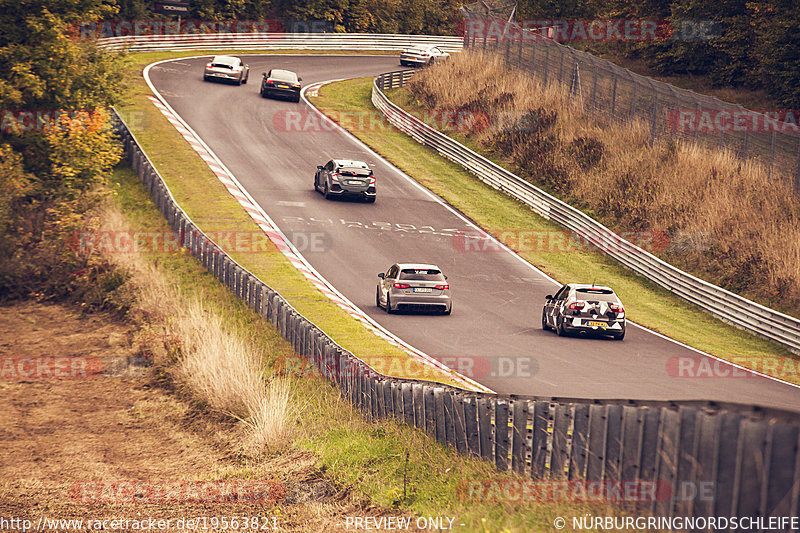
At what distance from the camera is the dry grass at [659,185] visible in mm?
27250

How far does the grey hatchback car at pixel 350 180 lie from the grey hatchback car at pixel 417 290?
1171cm

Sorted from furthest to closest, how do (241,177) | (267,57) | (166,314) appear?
(267,57), (241,177), (166,314)

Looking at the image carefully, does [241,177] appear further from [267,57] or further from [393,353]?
[267,57]

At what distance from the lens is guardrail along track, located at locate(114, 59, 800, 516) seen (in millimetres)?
7023

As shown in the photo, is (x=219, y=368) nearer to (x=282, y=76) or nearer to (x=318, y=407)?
(x=318, y=407)

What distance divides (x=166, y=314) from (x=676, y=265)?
17.4m

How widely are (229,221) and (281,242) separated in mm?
2945

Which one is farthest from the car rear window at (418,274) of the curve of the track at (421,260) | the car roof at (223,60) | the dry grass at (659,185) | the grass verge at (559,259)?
the car roof at (223,60)

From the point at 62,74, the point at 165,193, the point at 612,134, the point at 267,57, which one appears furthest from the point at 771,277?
the point at 267,57

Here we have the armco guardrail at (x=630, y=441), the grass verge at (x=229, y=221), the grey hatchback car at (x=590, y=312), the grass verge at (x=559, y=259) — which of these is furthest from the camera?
the grass verge at (x=559, y=259)

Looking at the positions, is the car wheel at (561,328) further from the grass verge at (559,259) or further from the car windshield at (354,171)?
the car windshield at (354,171)

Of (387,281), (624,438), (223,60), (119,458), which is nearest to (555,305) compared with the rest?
(387,281)

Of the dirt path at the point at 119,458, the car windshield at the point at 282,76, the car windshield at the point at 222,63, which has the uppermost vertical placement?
the car windshield at the point at 222,63

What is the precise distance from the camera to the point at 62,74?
98.9ft
